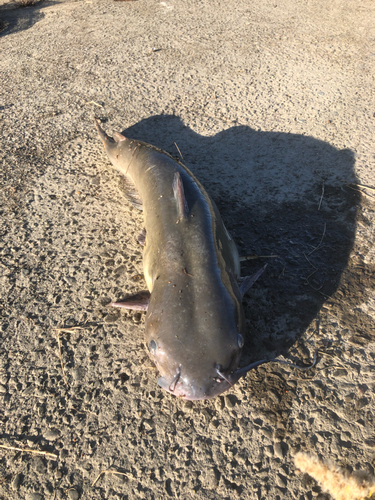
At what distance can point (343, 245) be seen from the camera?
261 cm

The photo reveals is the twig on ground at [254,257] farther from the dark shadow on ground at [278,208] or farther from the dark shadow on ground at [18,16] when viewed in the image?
the dark shadow on ground at [18,16]

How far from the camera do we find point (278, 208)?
9.52 ft

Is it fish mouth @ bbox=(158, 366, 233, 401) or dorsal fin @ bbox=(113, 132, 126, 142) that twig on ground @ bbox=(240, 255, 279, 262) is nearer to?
fish mouth @ bbox=(158, 366, 233, 401)

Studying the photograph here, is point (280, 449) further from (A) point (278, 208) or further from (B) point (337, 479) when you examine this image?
(A) point (278, 208)

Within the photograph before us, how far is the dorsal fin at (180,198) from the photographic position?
6.91 feet

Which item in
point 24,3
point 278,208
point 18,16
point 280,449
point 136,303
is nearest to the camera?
point 280,449

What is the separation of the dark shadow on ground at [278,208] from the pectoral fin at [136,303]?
65 cm

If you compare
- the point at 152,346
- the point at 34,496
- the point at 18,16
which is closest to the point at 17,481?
the point at 34,496

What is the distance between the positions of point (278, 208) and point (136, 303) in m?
1.50

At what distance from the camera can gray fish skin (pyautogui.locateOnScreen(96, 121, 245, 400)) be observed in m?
1.63

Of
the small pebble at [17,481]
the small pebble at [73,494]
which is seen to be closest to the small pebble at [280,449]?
the small pebble at [73,494]

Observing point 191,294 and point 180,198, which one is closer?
point 191,294

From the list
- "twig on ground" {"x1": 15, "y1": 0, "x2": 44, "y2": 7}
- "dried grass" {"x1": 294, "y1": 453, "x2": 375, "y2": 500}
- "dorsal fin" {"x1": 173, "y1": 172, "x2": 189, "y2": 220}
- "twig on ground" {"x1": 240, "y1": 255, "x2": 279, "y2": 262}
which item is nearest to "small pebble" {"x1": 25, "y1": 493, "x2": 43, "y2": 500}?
"dried grass" {"x1": 294, "y1": 453, "x2": 375, "y2": 500}

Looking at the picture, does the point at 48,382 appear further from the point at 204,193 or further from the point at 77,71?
the point at 77,71
